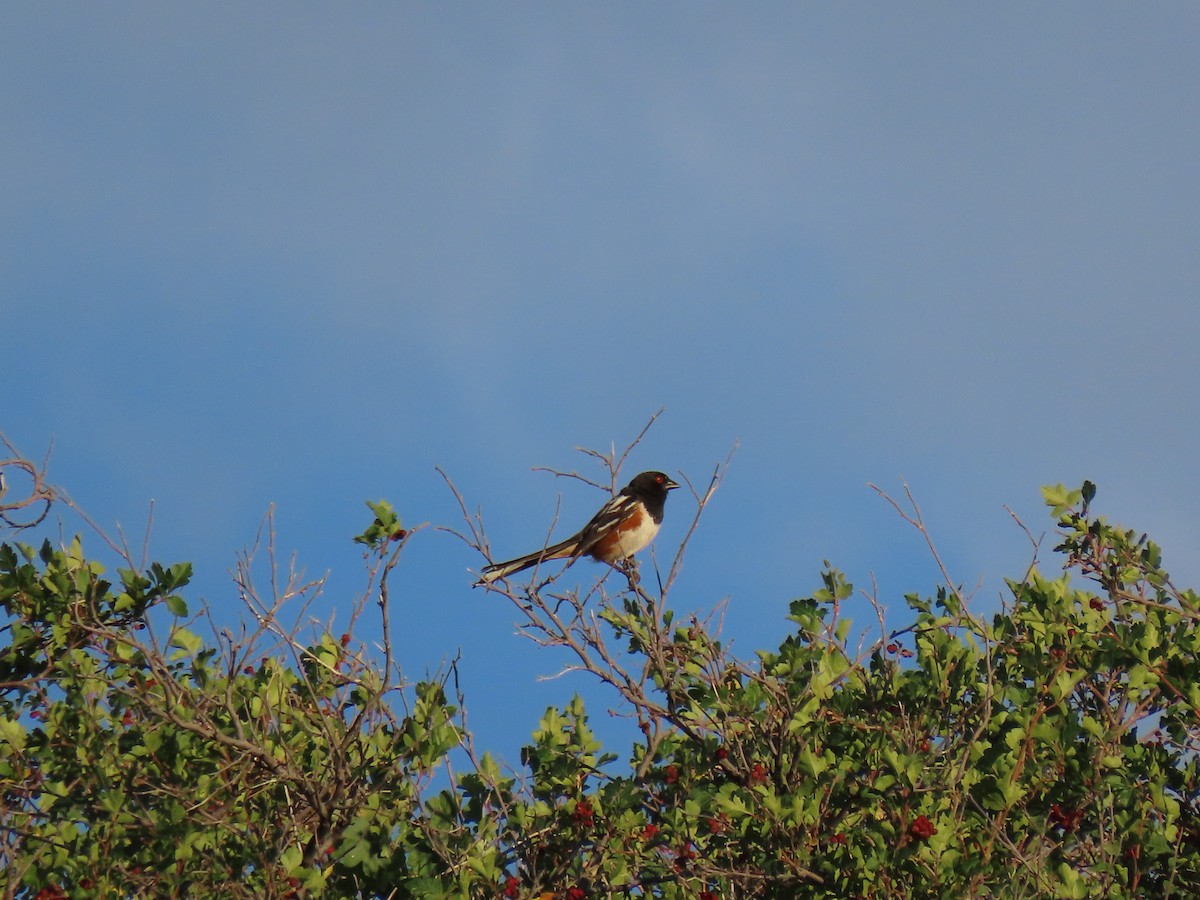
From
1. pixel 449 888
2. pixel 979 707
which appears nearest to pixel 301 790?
pixel 449 888

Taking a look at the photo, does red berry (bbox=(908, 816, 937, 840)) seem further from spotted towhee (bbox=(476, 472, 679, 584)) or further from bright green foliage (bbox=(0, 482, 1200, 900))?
spotted towhee (bbox=(476, 472, 679, 584))

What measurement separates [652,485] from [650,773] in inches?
193

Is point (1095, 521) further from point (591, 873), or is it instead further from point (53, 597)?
point (53, 597)

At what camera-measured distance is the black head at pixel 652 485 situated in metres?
10.3

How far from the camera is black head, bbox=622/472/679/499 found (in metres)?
10.3

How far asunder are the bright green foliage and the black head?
4287 mm

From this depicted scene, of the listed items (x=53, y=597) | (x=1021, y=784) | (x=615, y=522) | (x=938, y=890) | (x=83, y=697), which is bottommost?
(x=938, y=890)

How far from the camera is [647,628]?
20.2 ft

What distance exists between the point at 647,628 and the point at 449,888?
1681 mm

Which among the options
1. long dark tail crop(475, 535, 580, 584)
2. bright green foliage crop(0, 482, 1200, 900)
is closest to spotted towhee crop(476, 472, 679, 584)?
long dark tail crop(475, 535, 580, 584)

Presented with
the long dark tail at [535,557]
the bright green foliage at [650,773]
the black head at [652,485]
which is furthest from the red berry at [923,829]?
the black head at [652,485]

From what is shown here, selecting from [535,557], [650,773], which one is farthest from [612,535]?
[650,773]

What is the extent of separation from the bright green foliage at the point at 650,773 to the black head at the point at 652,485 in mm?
4287

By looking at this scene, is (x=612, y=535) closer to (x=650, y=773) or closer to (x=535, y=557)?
(x=535, y=557)
